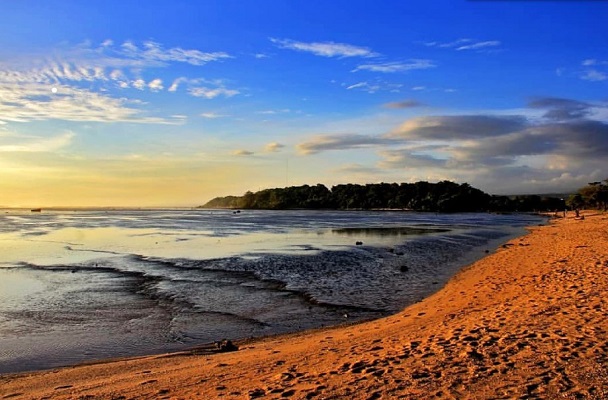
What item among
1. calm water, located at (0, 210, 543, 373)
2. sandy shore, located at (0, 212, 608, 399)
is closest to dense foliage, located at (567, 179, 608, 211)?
calm water, located at (0, 210, 543, 373)

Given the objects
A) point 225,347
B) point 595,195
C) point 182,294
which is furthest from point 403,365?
point 595,195

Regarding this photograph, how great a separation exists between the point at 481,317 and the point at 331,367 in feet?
19.3

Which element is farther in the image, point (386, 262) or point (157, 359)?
point (386, 262)

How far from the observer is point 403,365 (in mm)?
8766

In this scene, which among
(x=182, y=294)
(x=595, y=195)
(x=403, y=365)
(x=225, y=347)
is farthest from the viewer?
(x=595, y=195)

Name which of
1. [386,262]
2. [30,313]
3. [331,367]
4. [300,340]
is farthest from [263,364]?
[386,262]

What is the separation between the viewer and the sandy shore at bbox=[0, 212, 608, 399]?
297 inches

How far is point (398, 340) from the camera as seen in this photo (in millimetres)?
11141

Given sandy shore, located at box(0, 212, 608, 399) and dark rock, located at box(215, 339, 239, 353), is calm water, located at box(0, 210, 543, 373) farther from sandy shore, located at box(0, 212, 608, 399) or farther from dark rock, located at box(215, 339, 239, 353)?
sandy shore, located at box(0, 212, 608, 399)

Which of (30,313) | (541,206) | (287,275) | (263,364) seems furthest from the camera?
(541,206)

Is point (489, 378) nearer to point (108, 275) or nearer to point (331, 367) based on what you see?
point (331, 367)

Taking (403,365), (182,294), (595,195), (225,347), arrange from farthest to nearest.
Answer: (595,195)
(182,294)
(225,347)
(403,365)

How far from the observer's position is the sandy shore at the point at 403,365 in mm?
7539

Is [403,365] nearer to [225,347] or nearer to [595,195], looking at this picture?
[225,347]
